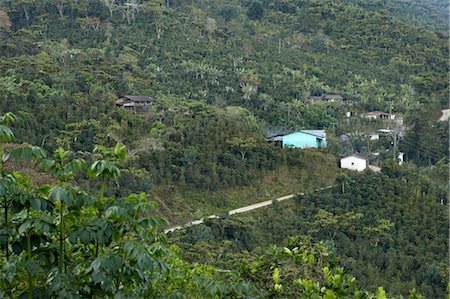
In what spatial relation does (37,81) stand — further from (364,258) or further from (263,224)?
(364,258)

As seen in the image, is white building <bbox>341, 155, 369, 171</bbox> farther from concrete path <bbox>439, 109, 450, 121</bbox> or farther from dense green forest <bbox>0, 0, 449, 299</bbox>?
concrete path <bbox>439, 109, 450, 121</bbox>

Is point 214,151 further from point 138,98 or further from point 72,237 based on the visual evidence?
point 72,237

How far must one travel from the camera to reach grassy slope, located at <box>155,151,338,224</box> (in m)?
11.8

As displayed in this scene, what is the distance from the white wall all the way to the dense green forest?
0.29m

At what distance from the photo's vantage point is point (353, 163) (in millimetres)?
14953

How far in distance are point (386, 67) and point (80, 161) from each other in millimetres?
28183

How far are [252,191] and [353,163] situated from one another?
3.33 meters

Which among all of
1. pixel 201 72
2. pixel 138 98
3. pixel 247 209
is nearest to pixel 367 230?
pixel 247 209

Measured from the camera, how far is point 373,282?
8469 mm

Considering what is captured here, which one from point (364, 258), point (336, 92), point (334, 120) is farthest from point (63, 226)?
point (336, 92)

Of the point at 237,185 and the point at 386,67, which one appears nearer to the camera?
the point at 237,185

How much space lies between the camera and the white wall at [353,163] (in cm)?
1488

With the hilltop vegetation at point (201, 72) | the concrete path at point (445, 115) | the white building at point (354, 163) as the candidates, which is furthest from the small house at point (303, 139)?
the concrete path at point (445, 115)

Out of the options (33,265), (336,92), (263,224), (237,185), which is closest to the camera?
(33,265)
